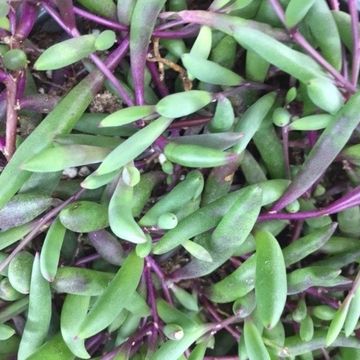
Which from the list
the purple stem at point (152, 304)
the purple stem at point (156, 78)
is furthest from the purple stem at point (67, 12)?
the purple stem at point (152, 304)

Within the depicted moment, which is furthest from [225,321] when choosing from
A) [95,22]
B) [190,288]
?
[95,22]

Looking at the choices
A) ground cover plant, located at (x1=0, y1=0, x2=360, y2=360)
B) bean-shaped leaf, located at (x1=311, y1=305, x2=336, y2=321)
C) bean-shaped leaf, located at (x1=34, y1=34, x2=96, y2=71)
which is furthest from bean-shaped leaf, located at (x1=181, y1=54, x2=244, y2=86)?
bean-shaped leaf, located at (x1=311, y1=305, x2=336, y2=321)

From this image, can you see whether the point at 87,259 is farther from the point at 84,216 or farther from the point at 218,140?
the point at 218,140

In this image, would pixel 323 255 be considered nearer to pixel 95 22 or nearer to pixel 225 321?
pixel 225 321

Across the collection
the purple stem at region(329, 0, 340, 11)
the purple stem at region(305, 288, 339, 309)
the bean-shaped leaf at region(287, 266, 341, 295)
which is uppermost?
the purple stem at region(329, 0, 340, 11)

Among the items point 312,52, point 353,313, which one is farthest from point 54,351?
point 312,52

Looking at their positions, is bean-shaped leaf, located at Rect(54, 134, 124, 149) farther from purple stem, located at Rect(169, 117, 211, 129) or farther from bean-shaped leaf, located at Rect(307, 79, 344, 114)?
bean-shaped leaf, located at Rect(307, 79, 344, 114)

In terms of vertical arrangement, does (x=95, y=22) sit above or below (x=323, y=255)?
above
